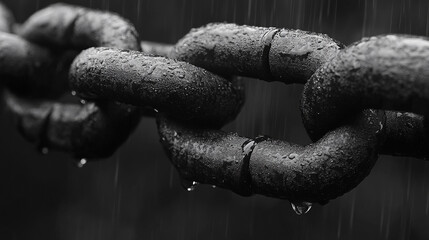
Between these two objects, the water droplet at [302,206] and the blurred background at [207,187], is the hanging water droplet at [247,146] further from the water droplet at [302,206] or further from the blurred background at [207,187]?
the blurred background at [207,187]

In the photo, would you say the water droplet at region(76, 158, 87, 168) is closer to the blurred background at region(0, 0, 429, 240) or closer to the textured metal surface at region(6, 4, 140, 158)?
the textured metal surface at region(6, 4, 140, 158)

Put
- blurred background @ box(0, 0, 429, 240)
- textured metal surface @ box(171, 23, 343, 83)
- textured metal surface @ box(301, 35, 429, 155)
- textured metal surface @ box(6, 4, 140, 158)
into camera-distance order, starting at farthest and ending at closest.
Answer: blurred background @ box(0, 0, 429, 240)
textured metal surface @ box(6, 4, 140, 158)
textured metal surface @ box(171, 23, 343, 83)
textured metal surface @ box(301, 35, 429, 155)

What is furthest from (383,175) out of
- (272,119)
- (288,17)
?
(288,17)

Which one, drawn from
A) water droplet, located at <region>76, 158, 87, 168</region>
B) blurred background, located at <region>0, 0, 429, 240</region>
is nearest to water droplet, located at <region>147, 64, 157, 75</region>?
water droplet, located at <region>76, 158, 87, 168</region>

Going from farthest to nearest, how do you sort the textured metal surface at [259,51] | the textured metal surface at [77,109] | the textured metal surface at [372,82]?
1. the textured metal surface at [77,109]
2. the textured metal surface at [259,51]
3. the textured metal surface at [372,82]

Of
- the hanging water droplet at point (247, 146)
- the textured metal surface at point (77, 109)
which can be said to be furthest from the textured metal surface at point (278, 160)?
the textured metal surface at point (77, 109)

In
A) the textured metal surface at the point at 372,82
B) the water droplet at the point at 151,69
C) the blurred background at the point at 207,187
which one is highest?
the textured metal surface at the point at 372,82
